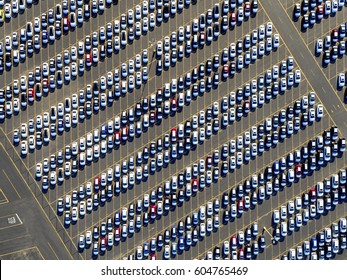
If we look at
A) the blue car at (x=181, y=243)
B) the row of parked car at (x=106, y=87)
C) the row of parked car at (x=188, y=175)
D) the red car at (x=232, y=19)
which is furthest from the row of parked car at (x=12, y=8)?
the blue car at (x=181, y=243)

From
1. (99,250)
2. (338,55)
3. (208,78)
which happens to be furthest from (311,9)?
(99,250)

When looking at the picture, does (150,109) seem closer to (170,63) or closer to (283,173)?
(170,63)

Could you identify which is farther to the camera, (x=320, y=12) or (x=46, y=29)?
(x=320, y=12)

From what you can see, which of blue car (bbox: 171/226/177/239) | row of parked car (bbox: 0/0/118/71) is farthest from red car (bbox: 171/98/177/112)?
blue car (bbox: 171/226/177/239)

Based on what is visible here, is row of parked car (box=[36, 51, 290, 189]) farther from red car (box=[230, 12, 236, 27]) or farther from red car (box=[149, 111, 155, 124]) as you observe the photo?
red car (box=[230, 12, 236, 27])

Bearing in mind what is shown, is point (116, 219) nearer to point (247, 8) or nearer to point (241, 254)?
point (241, 254)

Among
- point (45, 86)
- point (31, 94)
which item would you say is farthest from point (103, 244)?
point (45, 86)
